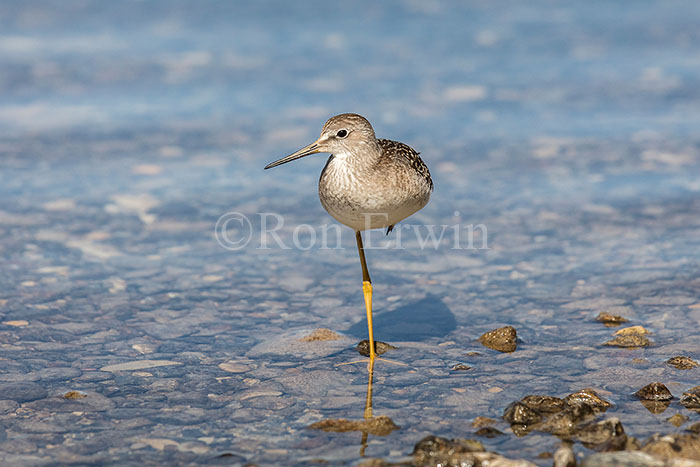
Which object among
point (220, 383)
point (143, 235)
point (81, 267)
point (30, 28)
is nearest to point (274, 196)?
point (143, 235)

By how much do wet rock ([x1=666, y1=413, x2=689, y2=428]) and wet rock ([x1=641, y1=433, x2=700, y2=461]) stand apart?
0.52 meters

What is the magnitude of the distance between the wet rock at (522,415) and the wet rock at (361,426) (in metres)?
0.73

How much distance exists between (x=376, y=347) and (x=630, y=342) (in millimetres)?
1996

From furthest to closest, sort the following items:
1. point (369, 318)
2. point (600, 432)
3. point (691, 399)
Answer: point (369, 318) → point (691, 399) → point (600, 432)

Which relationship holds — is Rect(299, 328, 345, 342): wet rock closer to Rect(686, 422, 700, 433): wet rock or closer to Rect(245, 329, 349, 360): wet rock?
Rect(245, 329, 349, 360): wet rock

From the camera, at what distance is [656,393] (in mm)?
6062

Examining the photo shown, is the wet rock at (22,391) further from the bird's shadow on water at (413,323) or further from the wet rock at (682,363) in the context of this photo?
the wet rock at (682,363)

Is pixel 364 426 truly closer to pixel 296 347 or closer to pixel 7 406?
pixel 296 347

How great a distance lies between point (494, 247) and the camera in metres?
9.50

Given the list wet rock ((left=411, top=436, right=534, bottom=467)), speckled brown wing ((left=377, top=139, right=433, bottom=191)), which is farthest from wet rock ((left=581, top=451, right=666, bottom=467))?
speckled brown wing ((left=377, top=139, right=433, bottom=191))

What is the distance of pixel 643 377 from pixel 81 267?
17.7 ft

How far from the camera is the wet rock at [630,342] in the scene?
7062mm

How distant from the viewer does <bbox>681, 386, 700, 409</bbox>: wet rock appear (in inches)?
232

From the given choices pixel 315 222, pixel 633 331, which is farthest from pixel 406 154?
pixel 315 222
